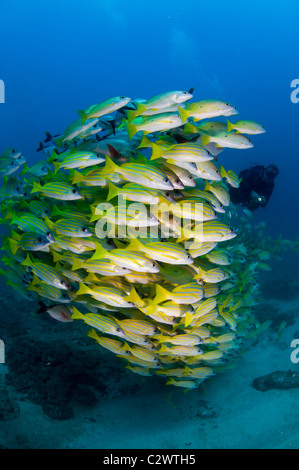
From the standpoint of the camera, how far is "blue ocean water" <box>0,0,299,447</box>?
281 ft

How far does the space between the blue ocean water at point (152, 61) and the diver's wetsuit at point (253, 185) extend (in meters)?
74.6

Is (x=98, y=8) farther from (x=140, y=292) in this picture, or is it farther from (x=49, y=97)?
(x=140, y=292)

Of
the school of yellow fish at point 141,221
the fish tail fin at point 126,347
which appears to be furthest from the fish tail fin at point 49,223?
the fish tail fin at point 126,347

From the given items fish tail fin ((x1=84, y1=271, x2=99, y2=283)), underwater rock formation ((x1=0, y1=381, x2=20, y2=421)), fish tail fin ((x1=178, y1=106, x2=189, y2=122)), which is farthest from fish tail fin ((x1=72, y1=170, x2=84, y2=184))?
underwater rock formation ((x1=0, y1=381, x2=20, y2=421))

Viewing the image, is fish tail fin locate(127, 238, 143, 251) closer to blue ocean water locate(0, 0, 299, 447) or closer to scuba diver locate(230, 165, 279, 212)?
scuba diver locate(230, 165, 279, 212)

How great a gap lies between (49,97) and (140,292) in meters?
109

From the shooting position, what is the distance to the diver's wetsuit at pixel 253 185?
10.8 meters

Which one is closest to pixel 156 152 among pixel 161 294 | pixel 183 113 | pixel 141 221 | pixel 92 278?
pixel 183 113

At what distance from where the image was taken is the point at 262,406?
605cm

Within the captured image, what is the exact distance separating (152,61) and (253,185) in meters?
108

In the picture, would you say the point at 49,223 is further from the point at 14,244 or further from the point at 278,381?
the point at 278,381
